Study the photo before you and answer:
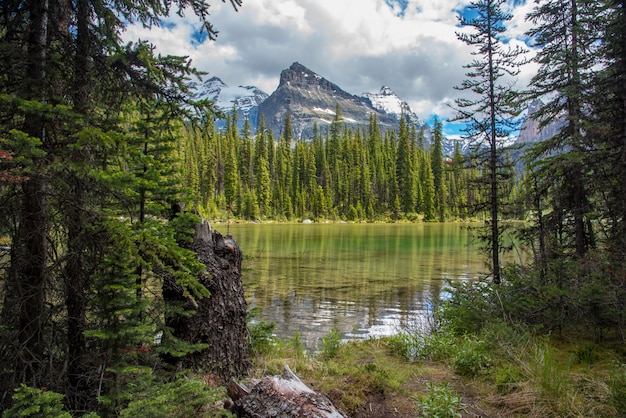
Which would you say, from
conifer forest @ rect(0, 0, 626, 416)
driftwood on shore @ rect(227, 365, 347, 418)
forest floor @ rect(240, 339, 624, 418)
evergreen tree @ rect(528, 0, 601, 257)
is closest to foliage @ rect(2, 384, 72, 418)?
conifer forest @ rect(0, 0, 626, 416)

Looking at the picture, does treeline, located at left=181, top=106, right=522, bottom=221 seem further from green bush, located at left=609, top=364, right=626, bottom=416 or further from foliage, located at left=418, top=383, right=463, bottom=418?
green bush, located at left=609, top=364, right=626, bottom=416

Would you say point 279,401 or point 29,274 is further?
point 279,401

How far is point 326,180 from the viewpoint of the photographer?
3285 inches

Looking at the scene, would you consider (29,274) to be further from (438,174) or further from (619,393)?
(438,174)

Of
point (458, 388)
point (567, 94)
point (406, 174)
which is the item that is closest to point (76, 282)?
point (458, 388)

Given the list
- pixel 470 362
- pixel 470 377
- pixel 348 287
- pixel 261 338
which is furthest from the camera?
pixel 348 287

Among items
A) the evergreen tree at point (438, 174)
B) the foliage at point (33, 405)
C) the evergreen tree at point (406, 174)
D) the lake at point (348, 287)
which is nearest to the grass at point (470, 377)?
the lake at point (348, 287)

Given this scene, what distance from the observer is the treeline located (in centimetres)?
7400

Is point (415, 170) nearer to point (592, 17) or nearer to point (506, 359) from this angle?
point (592, 17)

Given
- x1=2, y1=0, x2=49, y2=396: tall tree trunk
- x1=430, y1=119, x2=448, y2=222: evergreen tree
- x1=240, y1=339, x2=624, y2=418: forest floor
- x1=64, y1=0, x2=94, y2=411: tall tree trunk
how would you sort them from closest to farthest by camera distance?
x1=2, y1=0, x2=49, y2=396: tall tree trunk → x1=64, y1=0, x2=94, y2=411: tall tree trunk → x1=240, y1=339, x2=624, y2=418: forest floor → x1=430, y1=119, x2=448, y2=222: evergreen tree

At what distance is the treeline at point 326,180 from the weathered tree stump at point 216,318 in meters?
64.0

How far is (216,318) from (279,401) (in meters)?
1.65

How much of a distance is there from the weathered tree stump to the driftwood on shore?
3.42ft

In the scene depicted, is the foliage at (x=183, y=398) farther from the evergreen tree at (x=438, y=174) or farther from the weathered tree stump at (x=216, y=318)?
the evergreen tree at (x=438, y=174)
